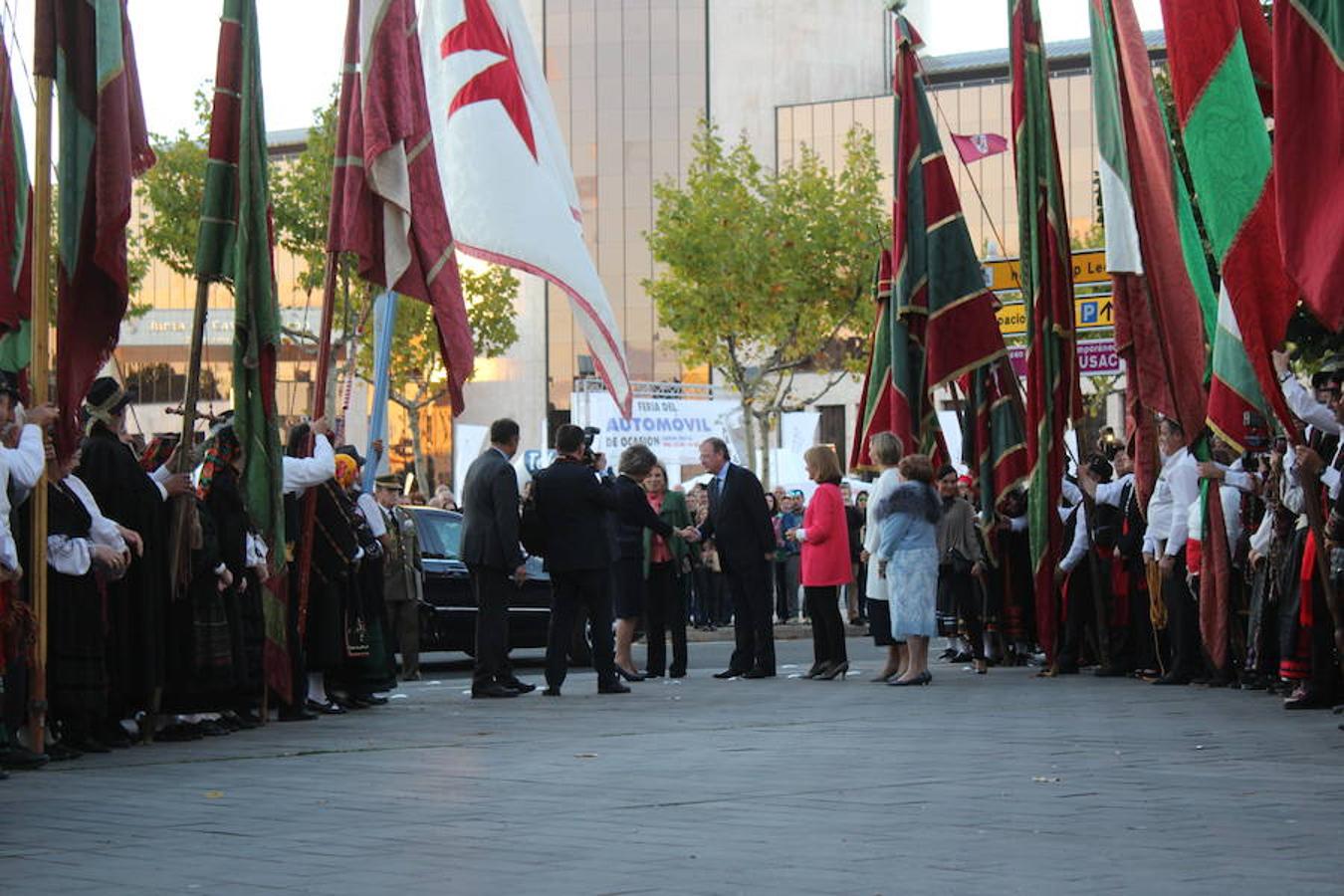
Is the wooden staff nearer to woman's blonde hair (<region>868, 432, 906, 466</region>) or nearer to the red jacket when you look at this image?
woman's blonde hair (<region>868, 432, 906, 466</region>)

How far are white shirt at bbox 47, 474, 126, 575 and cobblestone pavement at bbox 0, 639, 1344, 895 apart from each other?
3.26 ft

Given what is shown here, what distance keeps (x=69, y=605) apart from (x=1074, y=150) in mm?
64015

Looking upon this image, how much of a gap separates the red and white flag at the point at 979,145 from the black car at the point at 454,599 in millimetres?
7563

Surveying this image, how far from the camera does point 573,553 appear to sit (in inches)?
640

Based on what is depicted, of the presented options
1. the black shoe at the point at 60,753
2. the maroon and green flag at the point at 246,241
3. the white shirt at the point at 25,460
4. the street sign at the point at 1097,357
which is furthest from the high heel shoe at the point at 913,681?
the white shirt at the point at 25,460

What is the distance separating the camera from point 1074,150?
72.4 m

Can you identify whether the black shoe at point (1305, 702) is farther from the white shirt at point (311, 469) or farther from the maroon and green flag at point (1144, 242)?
the white shirt at point (311, 469)

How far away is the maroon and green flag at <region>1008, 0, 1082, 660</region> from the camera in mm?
18031

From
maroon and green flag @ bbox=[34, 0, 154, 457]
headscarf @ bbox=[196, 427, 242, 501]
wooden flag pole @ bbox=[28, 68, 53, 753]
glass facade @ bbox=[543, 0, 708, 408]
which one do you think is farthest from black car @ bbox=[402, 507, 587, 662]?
glass facade @ bbox=[543, 0, 708, 408]

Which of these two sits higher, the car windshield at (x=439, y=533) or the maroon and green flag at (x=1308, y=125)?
the maroon and green flag at (x=1308, y=125)

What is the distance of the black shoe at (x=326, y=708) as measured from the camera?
14.8 meters

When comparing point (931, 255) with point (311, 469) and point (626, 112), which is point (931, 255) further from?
point (626, 112)

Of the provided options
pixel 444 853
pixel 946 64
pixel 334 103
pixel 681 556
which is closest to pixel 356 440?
pixel 946 64

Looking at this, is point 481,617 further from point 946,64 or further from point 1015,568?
point 946,64
